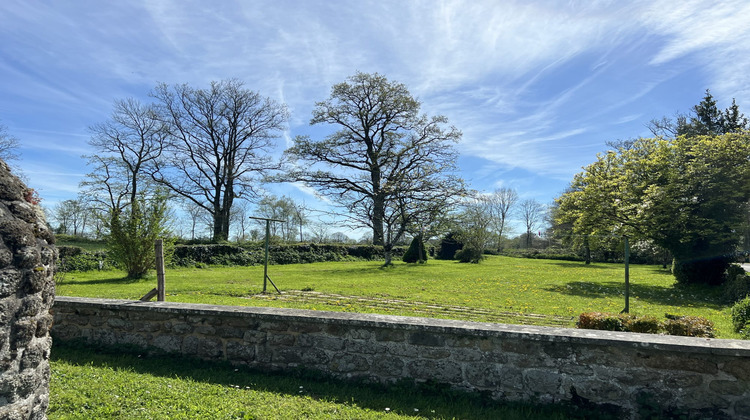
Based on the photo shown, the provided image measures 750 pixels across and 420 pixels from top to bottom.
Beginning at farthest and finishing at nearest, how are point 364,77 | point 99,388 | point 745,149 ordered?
point 364,77 → point 745,149 → point 99,388

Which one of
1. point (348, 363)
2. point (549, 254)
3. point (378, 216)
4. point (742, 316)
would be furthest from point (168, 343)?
point (549, 254)

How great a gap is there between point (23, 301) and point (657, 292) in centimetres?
1673

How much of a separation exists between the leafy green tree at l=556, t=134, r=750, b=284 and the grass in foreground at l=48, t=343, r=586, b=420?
14.4 metres

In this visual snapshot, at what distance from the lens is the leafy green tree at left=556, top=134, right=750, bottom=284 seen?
1400cm

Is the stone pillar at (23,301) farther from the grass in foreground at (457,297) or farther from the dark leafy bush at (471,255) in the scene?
the dark leafy bush at (471,255)

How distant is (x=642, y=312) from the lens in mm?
9773

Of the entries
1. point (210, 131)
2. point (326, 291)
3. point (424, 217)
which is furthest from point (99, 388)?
point (210, 131)

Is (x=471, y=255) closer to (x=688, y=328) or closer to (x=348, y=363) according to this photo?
(x=688, y=328)

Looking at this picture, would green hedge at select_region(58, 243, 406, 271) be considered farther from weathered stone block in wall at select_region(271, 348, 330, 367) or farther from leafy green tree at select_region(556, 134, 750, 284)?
leafy green tree at select_region(556, 134, 750, 284)

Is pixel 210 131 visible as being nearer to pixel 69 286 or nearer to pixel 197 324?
pixel 69 286

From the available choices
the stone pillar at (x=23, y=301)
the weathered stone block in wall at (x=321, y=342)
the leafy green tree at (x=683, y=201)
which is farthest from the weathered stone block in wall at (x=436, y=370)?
the leafy green tree at (x=683, y=201)

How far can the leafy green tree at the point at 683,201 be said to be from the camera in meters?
14.0

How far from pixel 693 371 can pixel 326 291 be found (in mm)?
9633

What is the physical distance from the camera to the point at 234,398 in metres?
3.58
